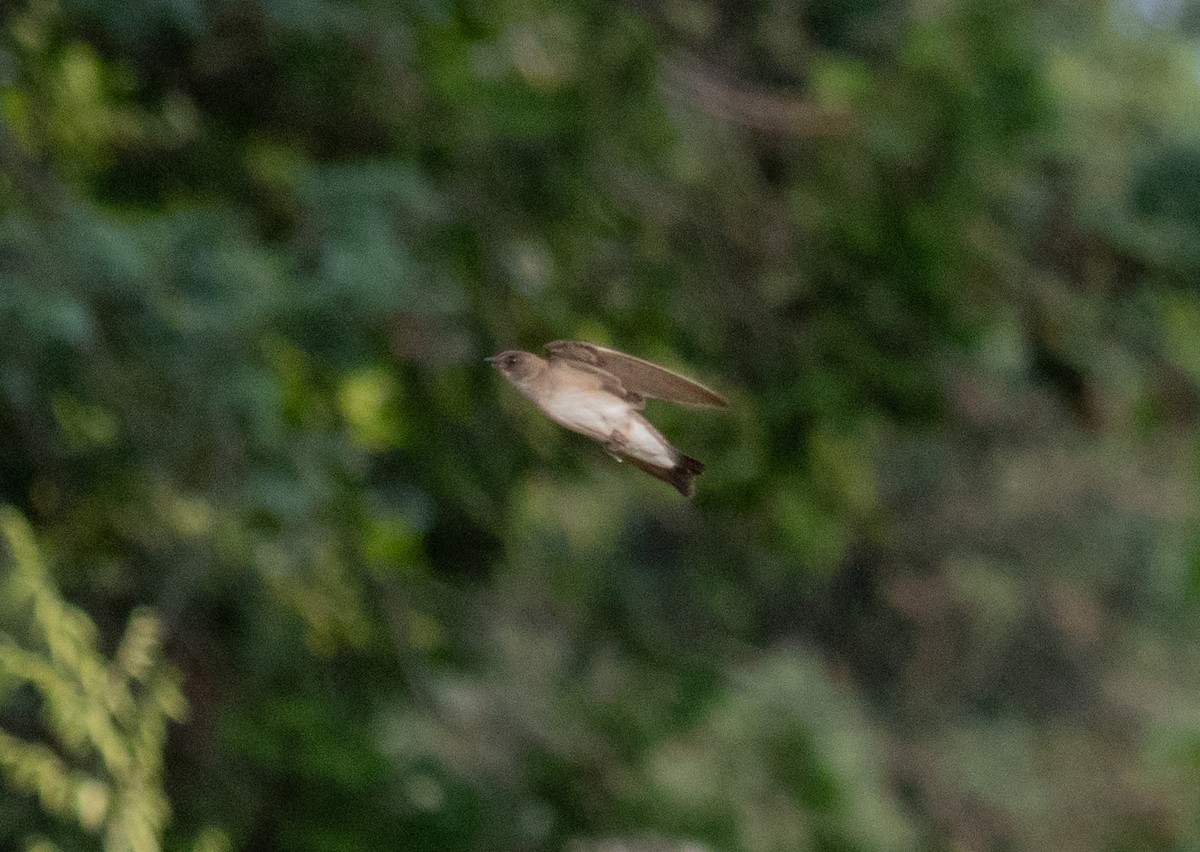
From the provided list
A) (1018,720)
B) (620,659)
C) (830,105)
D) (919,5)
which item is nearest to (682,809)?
(620,659)

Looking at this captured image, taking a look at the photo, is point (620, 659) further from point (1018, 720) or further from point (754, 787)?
point (1018, 720)

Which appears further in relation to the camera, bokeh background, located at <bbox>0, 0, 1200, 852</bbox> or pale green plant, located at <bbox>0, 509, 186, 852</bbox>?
bokeh background, located at <bbox>0, 0, 1200, 852</bbox>

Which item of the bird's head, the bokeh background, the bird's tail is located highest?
the bird's head

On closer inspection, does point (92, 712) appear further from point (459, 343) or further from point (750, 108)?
point (750, 108)

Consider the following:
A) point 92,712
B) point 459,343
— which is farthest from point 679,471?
point 459,343

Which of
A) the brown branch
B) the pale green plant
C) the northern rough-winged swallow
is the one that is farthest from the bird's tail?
the brown branch

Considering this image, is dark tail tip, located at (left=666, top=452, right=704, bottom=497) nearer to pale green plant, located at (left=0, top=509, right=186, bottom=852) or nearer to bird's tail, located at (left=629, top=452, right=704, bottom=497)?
bird's tail, located at (left=629, top=452, right=704, bottom=497)

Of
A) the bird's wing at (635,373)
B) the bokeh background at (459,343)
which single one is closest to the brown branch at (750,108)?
the bokeh background at (459,343)
